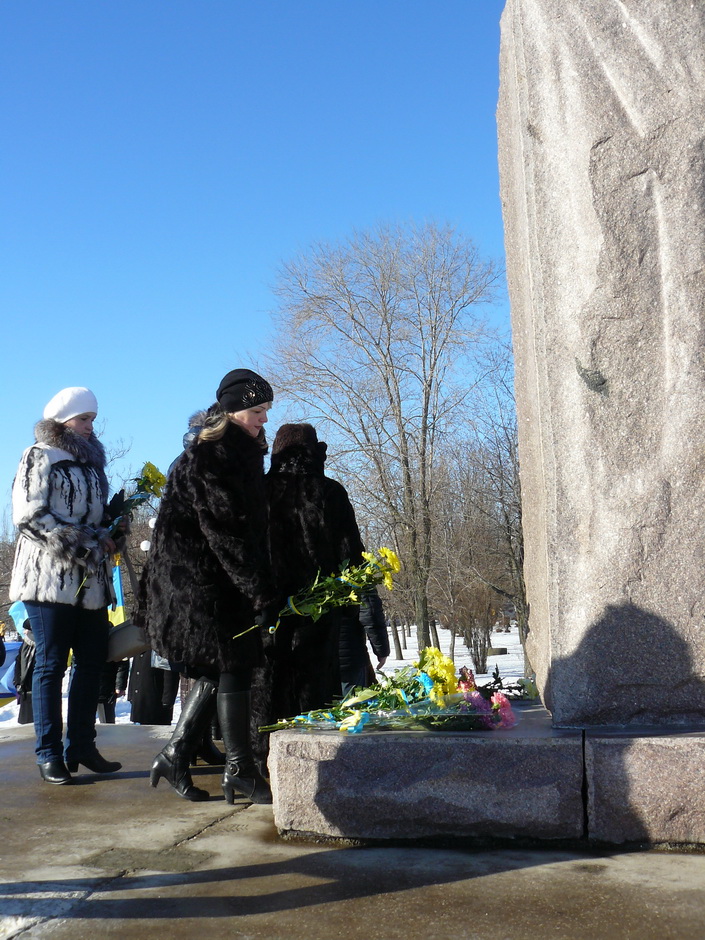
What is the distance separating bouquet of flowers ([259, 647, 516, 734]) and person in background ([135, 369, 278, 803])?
30 centimetres

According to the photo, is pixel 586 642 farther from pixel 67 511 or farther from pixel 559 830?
pixel 67 511

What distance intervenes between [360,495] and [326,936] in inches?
773

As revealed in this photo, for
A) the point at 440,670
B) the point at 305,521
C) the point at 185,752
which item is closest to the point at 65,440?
the point at 305,521

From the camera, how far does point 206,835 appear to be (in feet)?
10.8

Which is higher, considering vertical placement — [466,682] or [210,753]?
[466,682]

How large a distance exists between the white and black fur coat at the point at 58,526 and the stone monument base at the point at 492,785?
1468 millimetres

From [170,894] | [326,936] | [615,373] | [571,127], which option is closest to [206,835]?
[170,894]

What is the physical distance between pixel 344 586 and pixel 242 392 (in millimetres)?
979

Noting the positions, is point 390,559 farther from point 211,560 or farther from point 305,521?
point 211,560

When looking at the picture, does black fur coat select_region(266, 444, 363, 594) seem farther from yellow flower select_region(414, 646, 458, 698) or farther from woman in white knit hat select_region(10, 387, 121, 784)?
yellow flower select_region(414, 646, 458, 698)

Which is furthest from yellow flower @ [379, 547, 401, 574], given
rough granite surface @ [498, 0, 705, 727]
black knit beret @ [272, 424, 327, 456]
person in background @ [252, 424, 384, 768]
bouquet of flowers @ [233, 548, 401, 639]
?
black knit beret @ [272, 424, 327, 456]

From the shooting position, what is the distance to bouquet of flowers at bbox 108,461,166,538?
4.59 meters

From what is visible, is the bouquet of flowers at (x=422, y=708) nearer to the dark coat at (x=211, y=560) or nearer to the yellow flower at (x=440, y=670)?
the yellow flower at (x=440, y=670)

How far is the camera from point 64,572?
4227mm
